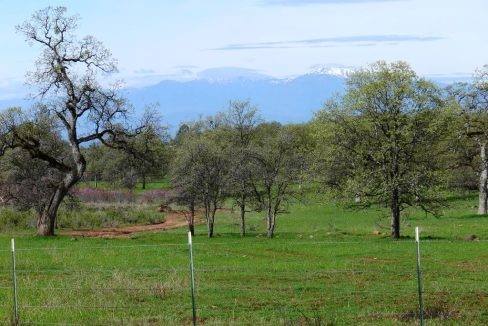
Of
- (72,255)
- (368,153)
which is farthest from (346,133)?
(72,255)

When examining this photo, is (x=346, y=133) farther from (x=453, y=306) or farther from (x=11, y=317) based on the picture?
(x=11, y=317)

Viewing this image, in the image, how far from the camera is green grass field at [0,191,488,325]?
50.3 ft

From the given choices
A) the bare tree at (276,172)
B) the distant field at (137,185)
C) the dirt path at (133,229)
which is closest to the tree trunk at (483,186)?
the bare tree at (276,172)

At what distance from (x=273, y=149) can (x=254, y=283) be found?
1040 inches

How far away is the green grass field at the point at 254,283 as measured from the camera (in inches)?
603

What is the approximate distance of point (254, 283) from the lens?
69.1 feet

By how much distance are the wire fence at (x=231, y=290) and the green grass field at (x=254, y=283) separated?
0.11 ft

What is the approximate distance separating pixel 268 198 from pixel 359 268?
853 inches

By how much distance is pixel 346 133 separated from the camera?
38562mm

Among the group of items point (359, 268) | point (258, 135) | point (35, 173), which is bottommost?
point (359, 268)

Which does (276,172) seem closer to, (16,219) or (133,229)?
(133,229)

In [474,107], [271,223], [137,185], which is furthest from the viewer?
[137,185]

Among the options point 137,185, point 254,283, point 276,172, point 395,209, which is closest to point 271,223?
point 276,172

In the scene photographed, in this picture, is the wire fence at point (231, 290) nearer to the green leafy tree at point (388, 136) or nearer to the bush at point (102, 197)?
the green leafy tree at point (388, 136)
